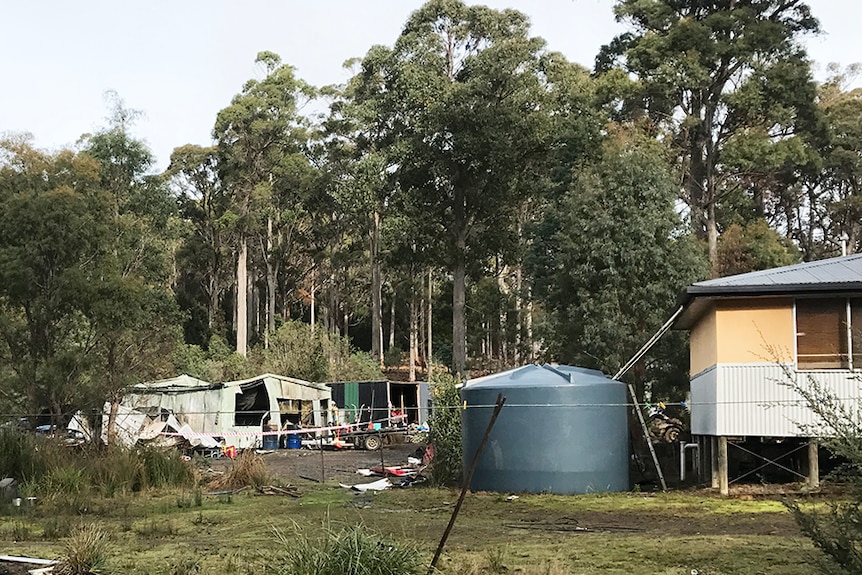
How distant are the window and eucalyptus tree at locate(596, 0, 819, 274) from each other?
18035mm

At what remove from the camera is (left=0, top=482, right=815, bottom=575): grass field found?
9.44 metres

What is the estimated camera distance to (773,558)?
996 cm

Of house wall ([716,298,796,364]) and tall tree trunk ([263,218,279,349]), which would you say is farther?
tall tree trunk ([263,218,279,349])

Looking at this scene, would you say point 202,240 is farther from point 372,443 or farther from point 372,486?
point 372,486

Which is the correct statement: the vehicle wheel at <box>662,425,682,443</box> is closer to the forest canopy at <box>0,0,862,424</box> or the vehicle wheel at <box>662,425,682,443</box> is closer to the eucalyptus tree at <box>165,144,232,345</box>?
the forest canopy at <box>0,0,862,424</box>

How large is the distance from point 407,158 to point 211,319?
20552mm

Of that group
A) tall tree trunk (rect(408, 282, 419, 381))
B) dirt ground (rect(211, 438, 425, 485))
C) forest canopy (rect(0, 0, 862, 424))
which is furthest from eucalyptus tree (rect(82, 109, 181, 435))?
Answer: tall tree trunk (rect(408, 282, 419, 381))

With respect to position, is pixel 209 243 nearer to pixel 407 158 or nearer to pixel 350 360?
pixel 350 360

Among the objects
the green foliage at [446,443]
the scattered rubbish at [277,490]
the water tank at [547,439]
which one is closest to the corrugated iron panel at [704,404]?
the water tank at [547,439]

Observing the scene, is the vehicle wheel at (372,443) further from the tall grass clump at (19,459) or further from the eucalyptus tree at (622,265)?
the tall grass clump at (19,459)

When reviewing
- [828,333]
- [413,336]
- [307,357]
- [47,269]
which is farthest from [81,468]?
[413,336]

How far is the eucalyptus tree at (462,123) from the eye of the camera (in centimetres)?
4056

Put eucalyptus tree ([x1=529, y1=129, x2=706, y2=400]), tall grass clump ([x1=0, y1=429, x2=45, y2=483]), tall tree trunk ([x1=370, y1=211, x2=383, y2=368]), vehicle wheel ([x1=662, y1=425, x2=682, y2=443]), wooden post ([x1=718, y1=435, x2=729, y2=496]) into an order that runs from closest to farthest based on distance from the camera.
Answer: tall grass clump ([x1=0, y1=429, x2=45, y2=483])
wooden post ([x1=718, y1=435, x2=729, y2=496])
vehicle wheel ([x1=662, y1=425, x2=682, y2=443])
eucalyptus tree ([x1=529, y1=129, x2=706, y2=400])
tall tree trunk ([x1=370, y1=211, x2=383, y2=368])

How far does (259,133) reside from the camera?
1967 inches
